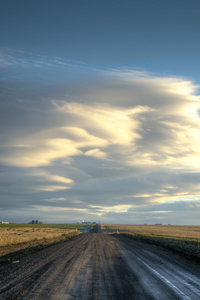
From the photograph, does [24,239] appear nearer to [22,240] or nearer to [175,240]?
[22,240]

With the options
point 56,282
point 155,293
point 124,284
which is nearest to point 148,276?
point 124,284

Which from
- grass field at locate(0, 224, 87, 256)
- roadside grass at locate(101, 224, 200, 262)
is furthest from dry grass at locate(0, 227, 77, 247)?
roadside grass at locate(101, 224, 200, 262)

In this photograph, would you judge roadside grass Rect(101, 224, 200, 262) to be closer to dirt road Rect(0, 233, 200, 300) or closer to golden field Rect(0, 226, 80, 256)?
dirt road Rect(0, 233, 200, 300)

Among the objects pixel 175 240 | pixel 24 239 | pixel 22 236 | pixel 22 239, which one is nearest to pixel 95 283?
pixel 22 239

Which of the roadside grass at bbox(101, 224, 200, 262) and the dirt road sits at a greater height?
the dirt road

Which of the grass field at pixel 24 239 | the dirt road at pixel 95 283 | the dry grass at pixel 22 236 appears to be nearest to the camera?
the dirt road at pixel 95 283

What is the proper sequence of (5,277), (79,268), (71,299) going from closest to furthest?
1. (71,299)
2. (5,277)
3. (79,268)

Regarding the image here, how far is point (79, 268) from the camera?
15633 millimetres

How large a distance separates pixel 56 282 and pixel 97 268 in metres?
4.63

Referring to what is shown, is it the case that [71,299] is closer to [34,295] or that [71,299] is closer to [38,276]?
[34,295]

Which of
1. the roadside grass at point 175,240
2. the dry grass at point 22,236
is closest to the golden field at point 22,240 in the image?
the dry grass at point 22,236

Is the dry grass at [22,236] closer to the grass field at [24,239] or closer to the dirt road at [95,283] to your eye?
the grass field at [24,239]

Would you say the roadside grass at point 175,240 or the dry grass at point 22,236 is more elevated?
the dry grass at point 22,236

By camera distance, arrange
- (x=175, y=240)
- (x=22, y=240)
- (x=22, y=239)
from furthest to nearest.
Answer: (x=175, y=240)
(x=22, y=239)
(x=22, y=240)
